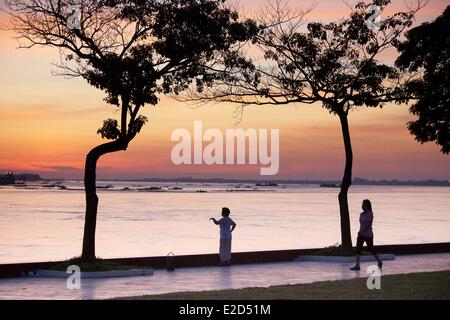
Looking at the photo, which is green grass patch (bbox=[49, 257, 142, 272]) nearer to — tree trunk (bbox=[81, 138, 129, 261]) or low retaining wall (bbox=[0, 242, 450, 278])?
tree trunk (bbox=[81, 138, 129, 261])

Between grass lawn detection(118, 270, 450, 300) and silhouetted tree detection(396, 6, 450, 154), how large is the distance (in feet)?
34.7

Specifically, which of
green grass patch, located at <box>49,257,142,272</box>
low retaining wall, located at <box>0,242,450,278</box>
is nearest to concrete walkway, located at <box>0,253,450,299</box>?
low retaining wall, located at <box>0,242,450,278</box>

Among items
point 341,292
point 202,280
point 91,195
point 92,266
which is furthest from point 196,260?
point 341,292

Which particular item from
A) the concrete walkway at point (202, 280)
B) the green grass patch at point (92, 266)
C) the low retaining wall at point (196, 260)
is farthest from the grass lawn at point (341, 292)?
the low retaining wall at point (196, 260)

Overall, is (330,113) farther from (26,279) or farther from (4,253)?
(4,253)

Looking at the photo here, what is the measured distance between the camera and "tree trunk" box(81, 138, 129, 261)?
24.6 metres

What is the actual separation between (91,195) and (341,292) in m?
8.45

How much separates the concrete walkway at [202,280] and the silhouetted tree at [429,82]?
4.31 m

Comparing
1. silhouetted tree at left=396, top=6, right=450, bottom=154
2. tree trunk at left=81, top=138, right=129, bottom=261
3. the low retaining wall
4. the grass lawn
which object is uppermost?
silhouetted tree at left=396, top=6, right=450, bottom=154

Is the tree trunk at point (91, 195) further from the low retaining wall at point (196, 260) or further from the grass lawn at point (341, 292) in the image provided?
the grass lawn at point (341, 292)

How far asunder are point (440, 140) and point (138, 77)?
10282 millimetres

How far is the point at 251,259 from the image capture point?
28.4 m
